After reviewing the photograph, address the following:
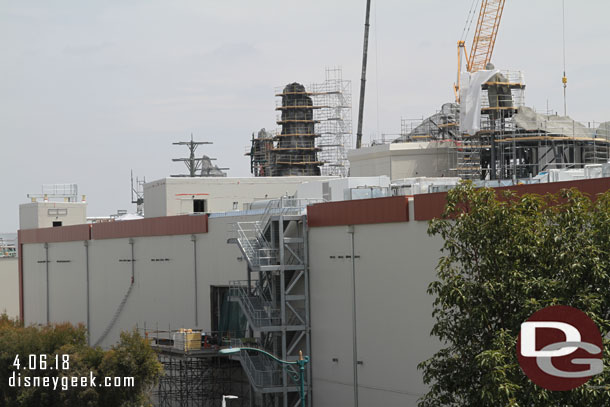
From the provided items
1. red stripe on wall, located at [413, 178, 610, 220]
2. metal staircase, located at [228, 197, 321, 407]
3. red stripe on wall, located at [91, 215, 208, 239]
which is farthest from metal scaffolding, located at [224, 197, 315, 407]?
red stripe on wall, located at [91, 215, 208, 239]

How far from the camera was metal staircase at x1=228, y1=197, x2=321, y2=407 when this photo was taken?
38.8 m

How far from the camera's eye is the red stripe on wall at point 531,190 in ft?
87.8

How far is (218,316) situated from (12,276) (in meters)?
40.1

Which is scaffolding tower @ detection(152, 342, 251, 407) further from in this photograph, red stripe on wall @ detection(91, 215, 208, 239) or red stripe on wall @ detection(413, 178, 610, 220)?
Answer: red stripe on wall @ detection(413, 178, 610, 220)

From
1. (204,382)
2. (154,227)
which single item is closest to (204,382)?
(204,382)

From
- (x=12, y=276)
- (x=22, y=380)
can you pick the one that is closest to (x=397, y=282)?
(x=22, y=380)

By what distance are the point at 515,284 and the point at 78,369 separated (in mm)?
25469

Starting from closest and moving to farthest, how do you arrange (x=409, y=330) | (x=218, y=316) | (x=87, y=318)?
(x=409, y=330), (x=218, y=316), (x=87, y=318)

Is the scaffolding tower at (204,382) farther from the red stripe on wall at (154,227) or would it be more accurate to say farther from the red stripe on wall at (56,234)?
the red stripe on wall at (56,234)

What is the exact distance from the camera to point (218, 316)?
152ft

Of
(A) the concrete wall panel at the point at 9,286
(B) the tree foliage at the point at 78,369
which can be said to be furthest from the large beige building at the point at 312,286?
(A) the concrete wall panel at the point at 9,286

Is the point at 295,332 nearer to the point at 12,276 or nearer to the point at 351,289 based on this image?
the point at 351,289

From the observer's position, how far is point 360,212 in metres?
36.5

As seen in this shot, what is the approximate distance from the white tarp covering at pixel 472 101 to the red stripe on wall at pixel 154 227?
18.8m
